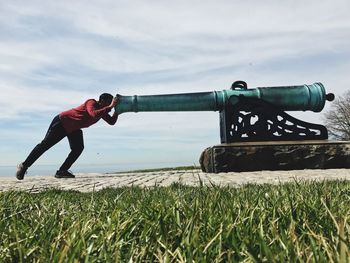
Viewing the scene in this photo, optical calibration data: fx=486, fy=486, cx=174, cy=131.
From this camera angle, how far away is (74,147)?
46.3 ft

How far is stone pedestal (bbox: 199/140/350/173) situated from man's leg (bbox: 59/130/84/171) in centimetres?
381

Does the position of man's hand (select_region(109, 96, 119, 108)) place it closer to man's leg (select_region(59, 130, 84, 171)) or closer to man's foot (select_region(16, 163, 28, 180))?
man's leg (select_region(59, 130, 84, 171))

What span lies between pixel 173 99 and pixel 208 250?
1303 centimetres

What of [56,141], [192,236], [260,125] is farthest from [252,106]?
[192,236]

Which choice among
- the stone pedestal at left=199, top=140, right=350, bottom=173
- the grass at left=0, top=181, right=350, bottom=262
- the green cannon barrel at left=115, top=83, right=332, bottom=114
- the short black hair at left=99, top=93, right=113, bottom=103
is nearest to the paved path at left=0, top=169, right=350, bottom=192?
the stone pedestal at left=199, top=140, right=350, bottom=173

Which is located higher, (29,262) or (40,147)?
(40,147)

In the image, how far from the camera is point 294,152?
12.6 meters

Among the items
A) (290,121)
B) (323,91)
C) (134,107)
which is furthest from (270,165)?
(134,107)

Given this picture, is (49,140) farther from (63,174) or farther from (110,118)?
(110,118)

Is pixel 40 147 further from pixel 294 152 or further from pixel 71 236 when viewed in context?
pixel 71 236

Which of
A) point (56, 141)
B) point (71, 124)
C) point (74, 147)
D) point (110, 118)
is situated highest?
point (110, 118)

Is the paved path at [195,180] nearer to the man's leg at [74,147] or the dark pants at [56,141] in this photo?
the dark pants at [56,141]

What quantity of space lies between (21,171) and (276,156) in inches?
272

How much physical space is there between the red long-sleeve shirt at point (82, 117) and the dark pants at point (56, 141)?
0.21 m
